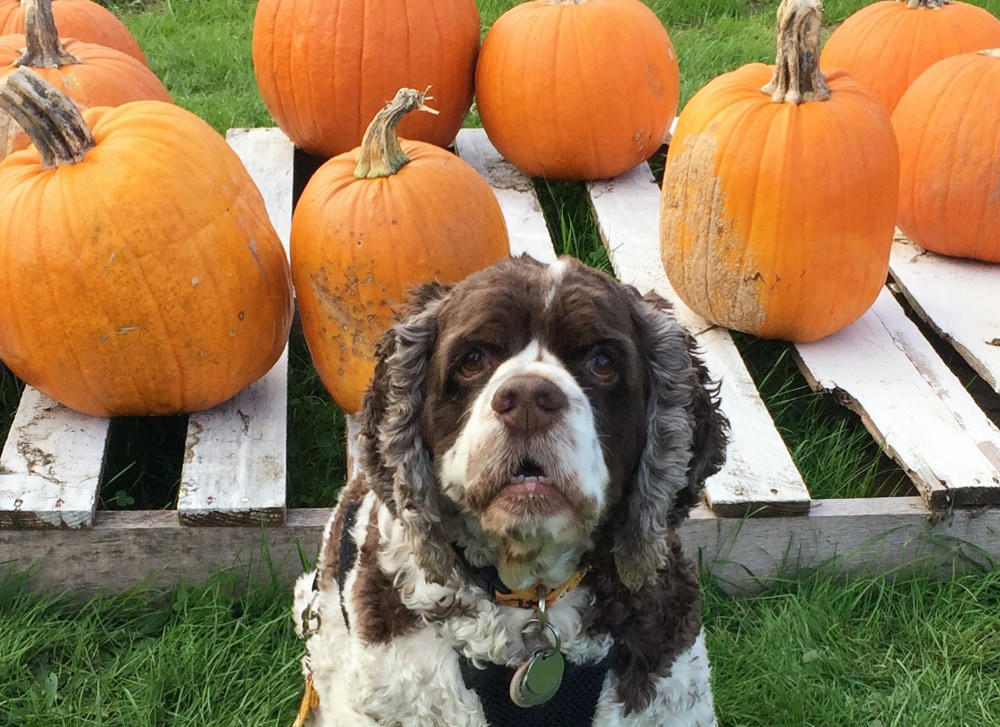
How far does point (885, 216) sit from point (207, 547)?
223 centimetres

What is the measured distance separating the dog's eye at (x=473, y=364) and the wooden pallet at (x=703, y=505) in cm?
112

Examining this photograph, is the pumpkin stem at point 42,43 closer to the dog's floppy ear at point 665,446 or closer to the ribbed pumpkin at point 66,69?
the ribbed pumpkin at point 66,69

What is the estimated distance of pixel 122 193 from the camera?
10.2 feet

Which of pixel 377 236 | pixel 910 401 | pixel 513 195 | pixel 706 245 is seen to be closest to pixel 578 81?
pixel 513 195

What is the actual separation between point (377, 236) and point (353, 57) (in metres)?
1.45

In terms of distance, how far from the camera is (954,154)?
160 inches

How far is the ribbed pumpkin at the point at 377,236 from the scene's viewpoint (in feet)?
10.8

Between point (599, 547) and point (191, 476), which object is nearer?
point (599, 547)

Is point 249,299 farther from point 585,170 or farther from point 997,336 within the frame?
point 997,336

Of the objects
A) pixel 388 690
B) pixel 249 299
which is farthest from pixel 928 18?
pixel 388 690

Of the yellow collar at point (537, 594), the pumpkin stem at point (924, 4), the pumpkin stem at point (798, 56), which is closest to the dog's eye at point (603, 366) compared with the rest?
the yellow collar at point (537, 594)

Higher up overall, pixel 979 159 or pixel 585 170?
pixel 979 159

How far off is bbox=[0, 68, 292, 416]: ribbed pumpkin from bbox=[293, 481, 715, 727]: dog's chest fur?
1177mm

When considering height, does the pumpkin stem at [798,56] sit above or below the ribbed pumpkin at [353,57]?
above
